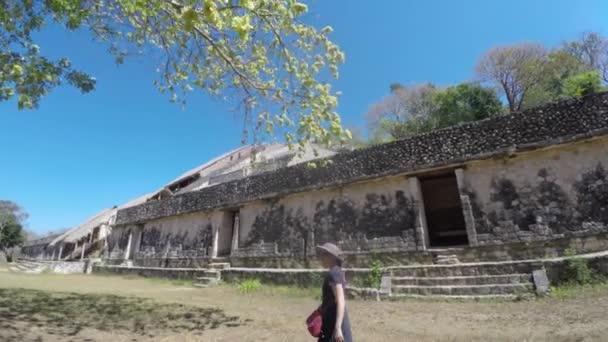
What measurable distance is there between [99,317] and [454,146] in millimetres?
9401

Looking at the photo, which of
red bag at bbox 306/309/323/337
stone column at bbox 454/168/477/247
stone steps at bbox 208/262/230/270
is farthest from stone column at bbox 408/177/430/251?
stone steps at bbox 208/262/230/270

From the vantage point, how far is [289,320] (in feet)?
19.5

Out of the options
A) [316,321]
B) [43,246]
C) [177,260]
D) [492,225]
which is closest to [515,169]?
[492,225]

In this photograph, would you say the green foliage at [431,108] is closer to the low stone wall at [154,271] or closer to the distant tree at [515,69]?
the distant tree at [515,69]

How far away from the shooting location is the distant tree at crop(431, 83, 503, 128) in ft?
76.6

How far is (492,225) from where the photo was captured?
25.9 feet

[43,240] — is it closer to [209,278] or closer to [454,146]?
[209,278]

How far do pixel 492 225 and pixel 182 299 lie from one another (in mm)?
8471

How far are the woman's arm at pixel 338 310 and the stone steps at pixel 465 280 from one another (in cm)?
538

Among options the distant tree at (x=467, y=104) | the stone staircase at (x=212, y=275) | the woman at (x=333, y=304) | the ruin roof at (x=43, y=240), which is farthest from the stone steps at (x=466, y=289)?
the ruin roof at (x=43, y=240)

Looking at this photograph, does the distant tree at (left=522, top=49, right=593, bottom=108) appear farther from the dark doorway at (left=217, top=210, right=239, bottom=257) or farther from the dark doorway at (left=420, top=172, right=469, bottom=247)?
the dark doorway at (left=217, top=210, right=239, bottom=257)

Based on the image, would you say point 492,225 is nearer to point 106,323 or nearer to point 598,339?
point 598,339

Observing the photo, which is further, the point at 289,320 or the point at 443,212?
the point at 443,212

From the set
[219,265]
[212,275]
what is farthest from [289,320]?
[219,265]
